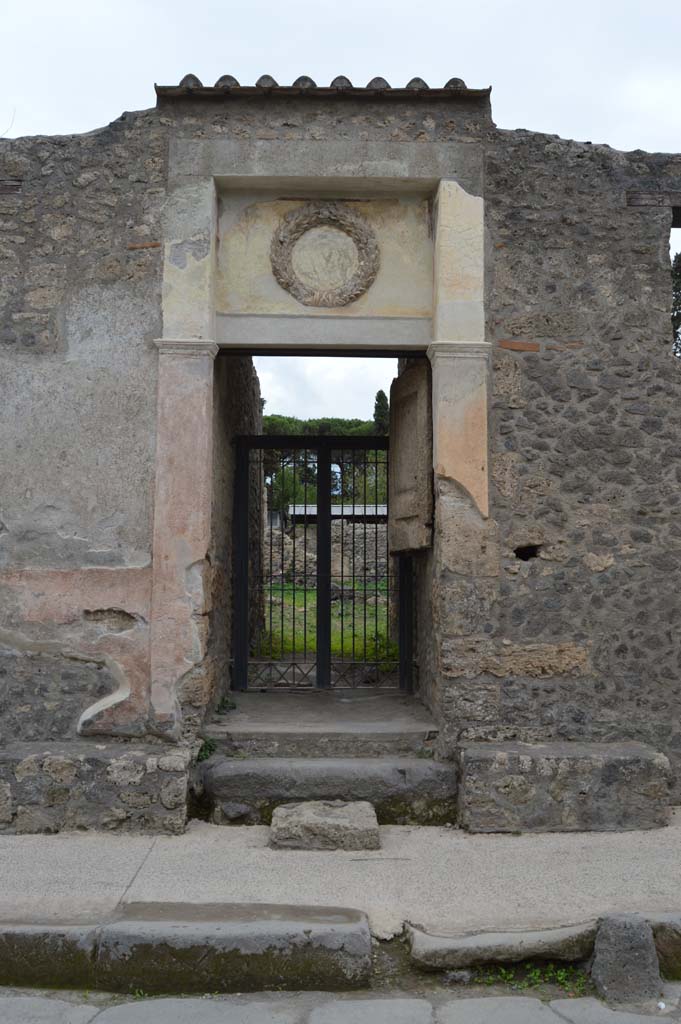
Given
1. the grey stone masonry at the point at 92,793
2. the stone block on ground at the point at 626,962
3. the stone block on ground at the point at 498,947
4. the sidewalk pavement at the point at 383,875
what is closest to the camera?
the stone block on ground at the point at 626,962

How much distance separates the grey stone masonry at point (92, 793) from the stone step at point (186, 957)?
50.2 inches

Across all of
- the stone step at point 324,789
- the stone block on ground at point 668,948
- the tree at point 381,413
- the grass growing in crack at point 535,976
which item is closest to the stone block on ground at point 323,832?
the stone step at point 324,789

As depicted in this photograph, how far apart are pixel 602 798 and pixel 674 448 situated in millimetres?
2268

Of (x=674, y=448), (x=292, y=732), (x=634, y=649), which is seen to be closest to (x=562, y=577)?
(x=634, y=649)

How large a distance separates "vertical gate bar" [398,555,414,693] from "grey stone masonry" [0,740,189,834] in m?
2.57

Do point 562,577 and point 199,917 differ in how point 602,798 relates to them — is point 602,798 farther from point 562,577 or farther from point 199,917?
point 199,917

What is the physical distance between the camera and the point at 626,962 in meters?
3.34

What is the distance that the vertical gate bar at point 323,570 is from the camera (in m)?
7.05

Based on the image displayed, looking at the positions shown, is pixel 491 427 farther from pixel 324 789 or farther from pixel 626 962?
pixel 626 962

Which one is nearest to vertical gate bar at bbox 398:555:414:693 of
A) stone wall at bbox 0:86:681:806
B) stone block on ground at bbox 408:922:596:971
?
stone wall at bbox 0:86:681:806

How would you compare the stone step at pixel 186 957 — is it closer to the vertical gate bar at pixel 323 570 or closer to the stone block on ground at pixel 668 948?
the stone block on ground at pixel 668 948

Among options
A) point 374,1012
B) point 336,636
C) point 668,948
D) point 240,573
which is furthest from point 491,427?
point 336,636

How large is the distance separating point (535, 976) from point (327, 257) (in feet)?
14.3

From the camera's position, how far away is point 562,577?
5.34 meters
